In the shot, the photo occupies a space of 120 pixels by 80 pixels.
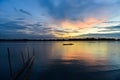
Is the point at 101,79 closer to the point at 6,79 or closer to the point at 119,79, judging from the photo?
the point at 119,79

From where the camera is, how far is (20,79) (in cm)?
1480

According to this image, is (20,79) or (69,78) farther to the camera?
(69,78)

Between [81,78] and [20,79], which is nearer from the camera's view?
[20,79]

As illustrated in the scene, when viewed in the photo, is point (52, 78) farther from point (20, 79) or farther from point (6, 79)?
point (6, 79)

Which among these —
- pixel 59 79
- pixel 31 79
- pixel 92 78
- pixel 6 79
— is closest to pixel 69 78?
pixel 59 79

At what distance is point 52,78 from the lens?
1565cm

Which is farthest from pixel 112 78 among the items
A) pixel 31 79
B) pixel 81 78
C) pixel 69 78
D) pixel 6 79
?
pixel 6 79

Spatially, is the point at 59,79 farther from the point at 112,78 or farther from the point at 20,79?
the point at 112,78

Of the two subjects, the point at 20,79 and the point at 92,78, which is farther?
the point at 92,78

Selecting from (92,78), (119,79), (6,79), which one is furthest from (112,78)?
(6,79)

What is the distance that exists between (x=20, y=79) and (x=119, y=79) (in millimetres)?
8681

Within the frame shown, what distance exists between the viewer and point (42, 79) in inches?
598

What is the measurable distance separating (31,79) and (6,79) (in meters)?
2.32

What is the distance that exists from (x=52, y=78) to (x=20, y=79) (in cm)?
287
